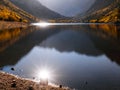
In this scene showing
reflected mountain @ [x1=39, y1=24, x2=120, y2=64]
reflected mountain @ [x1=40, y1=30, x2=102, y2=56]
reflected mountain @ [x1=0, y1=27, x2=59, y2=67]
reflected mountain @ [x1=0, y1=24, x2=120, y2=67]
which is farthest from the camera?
reflected mountain @ [x1=40, y1=30, x2=102, y2=56]

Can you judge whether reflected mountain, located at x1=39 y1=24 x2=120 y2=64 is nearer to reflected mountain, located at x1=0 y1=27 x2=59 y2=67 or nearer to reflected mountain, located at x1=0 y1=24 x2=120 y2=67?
reflected mountain, located at x1=0 y1=24 x2=120 y2=67

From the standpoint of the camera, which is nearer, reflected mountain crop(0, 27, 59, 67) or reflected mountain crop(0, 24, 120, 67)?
reflected mountain crop(0, 27, 59, 67)

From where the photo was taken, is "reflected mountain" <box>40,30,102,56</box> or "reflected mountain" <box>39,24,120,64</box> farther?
"reflected mountain" <box>40,30,102,56</box>

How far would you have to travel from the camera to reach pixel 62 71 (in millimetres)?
44719

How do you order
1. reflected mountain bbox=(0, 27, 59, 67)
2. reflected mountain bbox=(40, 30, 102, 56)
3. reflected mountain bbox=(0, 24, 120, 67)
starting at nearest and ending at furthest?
reflected mountain bbox=(0, 27, 59, 67), reflected mountain bbox=(0, 24, 120, 67), reflected mountain bbox=(40, 30, 102, 56)

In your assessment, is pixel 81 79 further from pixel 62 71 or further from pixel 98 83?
pixel 62 71

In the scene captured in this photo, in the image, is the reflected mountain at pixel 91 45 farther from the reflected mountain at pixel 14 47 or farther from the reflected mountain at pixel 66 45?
the reflected mountain at pixel 14 47

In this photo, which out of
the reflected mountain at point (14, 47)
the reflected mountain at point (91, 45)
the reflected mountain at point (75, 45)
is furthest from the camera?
the reflected mountain at point (75, 45)

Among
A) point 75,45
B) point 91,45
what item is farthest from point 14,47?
point 91,45

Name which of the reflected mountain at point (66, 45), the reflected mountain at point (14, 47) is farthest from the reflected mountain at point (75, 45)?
the reflected mountain at point (14, 47)

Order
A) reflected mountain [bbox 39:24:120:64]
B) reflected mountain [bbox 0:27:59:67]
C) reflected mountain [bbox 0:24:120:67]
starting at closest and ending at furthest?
reflected mountain [bbox 0:27:59:67], reflected mountain [bbox 0:24:120:67], reflected mountain [bbox 39:24:120:64]

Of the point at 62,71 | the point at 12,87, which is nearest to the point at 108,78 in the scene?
the point at 62,71

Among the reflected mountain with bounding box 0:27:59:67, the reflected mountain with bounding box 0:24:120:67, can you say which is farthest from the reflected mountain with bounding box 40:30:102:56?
the reflected mountain with bounding box 0:27:59:67

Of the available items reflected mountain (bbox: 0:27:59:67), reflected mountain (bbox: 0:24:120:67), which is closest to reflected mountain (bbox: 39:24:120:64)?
reflected mountain (bbox: 0:24:120:67)
